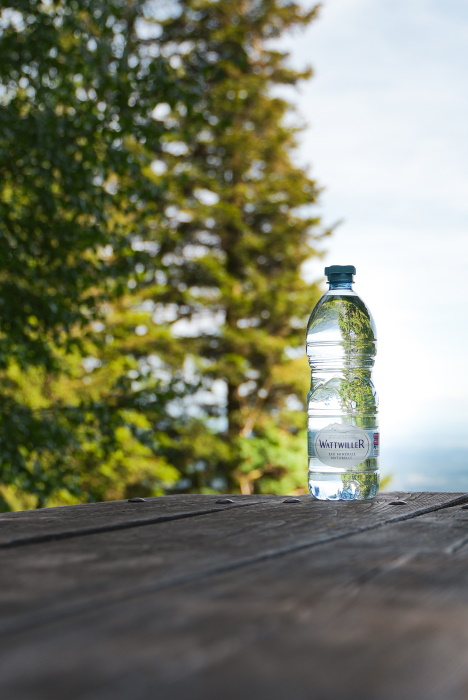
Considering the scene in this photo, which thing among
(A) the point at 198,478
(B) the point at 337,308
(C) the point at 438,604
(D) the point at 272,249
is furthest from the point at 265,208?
(C) the point at 438,604

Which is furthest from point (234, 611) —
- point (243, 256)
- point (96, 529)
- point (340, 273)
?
point (243, 256)

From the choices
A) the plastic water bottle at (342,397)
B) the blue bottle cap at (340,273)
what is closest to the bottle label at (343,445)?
the plastic water bottle at (342,397)

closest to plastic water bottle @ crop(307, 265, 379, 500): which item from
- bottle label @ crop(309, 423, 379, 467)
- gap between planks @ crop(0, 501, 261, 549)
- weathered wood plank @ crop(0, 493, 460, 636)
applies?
bottle label @ crop(309, 423, 379, 467)

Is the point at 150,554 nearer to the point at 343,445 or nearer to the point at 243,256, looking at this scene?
the point at 343,445

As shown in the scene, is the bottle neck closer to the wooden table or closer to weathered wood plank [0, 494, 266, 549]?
weathered wood plank [0, 494, 266, 549]

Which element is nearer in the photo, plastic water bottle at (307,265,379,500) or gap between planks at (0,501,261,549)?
gap between planks at (0,501,261,549)

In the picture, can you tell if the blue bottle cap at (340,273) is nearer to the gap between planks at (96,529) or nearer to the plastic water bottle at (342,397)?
the plastic water bottle at (342,397)

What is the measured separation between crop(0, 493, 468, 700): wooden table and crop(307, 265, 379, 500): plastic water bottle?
409 mm

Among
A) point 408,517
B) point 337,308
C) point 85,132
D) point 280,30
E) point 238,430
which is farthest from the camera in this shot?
point 280,30

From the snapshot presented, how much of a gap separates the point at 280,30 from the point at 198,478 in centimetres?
815

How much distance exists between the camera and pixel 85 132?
442cm

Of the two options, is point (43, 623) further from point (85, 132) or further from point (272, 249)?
point (272, 249)

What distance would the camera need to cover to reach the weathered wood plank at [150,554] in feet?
2.57

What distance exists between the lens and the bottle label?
1.74 meters
